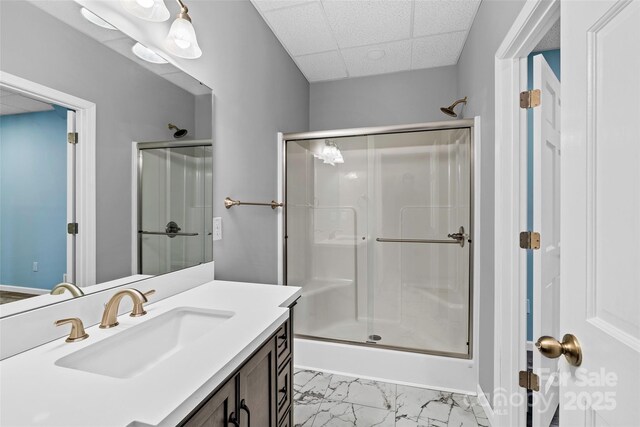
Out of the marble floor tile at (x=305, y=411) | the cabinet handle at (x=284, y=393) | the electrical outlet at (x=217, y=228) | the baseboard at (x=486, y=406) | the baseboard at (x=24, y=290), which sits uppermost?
the electrical outlet at (x=217, y=228)

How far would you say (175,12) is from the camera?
1337 millimetres

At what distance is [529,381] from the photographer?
55.3 inches

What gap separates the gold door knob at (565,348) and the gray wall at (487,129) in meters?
1.01

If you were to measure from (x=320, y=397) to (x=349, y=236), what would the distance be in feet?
3.82

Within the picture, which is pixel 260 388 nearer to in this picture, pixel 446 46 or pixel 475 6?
pixel 475 6

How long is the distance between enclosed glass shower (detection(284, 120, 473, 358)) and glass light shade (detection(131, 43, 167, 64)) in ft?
4.01

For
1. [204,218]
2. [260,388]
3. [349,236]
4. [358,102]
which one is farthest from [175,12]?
[358,102]

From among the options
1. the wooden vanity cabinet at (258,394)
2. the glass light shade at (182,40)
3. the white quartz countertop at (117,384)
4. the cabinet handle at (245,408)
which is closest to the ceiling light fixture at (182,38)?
the glass light shade at (182,40)

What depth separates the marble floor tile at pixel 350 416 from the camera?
1665 millimetres

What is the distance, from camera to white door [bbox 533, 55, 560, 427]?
136 centimetres

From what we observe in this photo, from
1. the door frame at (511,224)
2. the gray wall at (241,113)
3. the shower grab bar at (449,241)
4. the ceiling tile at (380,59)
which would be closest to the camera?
the door frame at (511,224)

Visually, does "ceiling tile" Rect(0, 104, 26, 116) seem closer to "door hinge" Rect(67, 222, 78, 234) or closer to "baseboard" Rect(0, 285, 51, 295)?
"door hinge" Rect(67, 222, 78, 234)

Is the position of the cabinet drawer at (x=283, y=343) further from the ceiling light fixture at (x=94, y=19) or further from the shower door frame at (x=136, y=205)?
the ceiling light fixture at (x=94, y=19)

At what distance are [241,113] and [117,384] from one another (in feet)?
5.12
